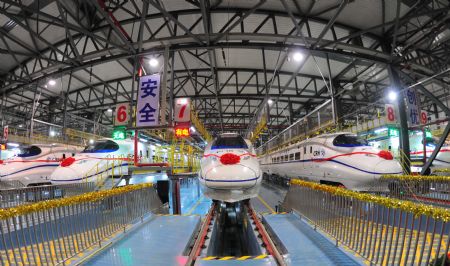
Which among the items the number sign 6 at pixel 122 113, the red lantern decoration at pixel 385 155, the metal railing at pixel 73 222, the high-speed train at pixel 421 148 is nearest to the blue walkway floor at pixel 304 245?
the metal railing at pixel 73 222

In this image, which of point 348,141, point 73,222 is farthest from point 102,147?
point 348,141

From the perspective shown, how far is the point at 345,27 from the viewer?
40.9 ft

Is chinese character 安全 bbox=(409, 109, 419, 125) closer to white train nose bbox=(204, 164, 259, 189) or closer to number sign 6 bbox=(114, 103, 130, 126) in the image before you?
white train nose bbox=(204, 164, 259, 189)

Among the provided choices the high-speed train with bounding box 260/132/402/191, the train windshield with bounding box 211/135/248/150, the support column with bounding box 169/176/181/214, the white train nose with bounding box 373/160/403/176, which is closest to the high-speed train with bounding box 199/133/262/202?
the train windshield with bounding box 211/135/248/150

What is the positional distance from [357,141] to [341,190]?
211 inches

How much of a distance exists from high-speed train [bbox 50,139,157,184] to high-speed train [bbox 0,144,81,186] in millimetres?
3003

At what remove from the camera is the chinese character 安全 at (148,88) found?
992 centimetres

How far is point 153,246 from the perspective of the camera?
16.4 ft

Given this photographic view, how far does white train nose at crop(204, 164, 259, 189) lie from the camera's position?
654 centimetres

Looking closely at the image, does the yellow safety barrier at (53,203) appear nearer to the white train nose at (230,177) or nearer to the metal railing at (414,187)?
the white train nose at (230,177)

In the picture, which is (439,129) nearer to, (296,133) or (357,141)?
(296,133)

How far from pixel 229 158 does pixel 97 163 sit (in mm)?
6198

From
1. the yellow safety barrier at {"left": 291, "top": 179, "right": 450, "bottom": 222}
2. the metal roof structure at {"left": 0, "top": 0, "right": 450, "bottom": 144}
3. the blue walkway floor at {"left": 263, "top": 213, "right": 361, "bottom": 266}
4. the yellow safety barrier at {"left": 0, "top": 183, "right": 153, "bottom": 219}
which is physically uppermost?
the metal roof structure at {"left": 0, "top": 0, "right": 450, "bottom": 144}

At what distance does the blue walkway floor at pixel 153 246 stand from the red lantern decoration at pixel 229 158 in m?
1.77
